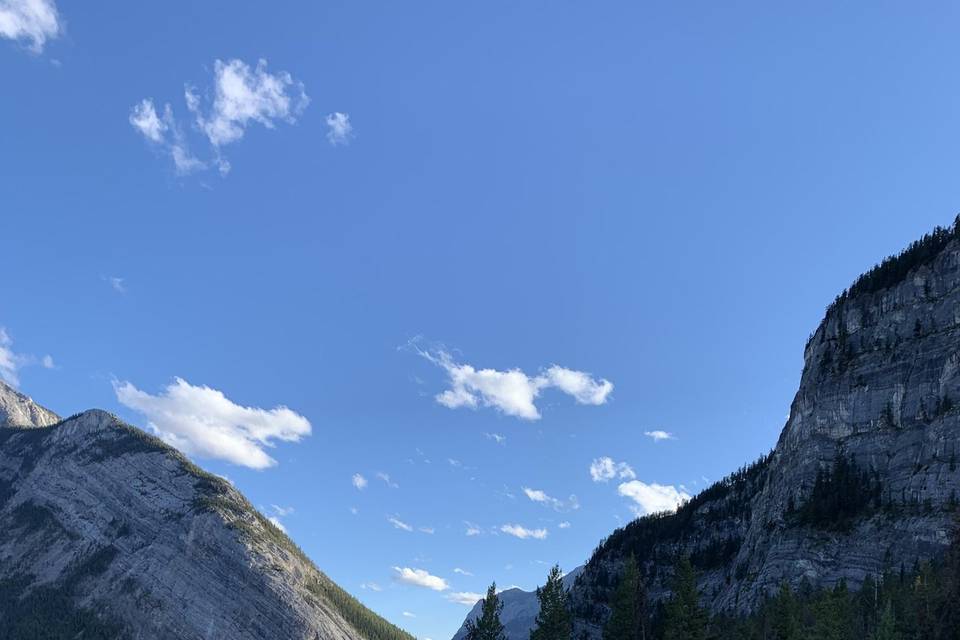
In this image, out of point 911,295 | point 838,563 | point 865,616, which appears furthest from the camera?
point 911,295

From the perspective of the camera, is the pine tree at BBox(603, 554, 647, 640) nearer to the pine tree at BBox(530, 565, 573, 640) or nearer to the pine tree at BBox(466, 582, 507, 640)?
the pine tree at BBox(530, 565, 573, 640)

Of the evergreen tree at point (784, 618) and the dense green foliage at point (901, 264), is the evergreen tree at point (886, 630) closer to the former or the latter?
the evergreen tree at point (784, 618)

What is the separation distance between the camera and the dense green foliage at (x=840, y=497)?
411 feet

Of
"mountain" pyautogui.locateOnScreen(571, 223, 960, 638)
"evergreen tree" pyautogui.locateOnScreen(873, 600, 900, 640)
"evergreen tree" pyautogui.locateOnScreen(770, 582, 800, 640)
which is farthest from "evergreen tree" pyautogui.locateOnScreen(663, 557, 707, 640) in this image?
"mountain" pyautogui.locateOnScreen(571, 223, 960, 638)

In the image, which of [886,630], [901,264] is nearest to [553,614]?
[886,630]

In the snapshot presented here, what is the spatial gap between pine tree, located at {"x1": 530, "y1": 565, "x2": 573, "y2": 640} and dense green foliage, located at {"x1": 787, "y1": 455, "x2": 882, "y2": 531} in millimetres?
73268

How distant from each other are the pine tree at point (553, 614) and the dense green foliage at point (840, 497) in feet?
240

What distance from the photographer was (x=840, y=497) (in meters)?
130

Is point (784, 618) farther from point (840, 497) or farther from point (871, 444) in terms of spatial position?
point (871, 444)

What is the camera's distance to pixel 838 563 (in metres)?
120

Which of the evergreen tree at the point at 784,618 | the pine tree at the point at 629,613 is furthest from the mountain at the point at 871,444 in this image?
the pine tree at the point at 629,613

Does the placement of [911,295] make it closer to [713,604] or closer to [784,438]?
[784,438]

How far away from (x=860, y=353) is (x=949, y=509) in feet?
156

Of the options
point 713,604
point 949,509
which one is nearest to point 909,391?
point 949,509
